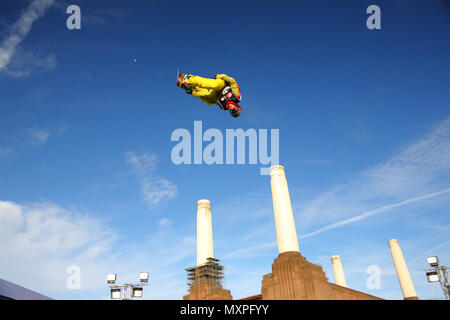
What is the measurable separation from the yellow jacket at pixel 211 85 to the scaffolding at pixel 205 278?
3069cm

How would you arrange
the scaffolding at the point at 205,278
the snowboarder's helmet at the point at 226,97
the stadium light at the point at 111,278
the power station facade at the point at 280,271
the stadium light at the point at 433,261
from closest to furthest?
the snowboarder's helmet at the point at 226,97, the stadium light at the point at 111,278, the power station facade at the point at 280,271, the stadium light at the point at 433,261, the scaffolding at the point at 205,278

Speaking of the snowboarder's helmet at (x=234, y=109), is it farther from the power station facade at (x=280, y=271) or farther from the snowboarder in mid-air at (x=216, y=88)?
the power station facade at (x=280, y=271)

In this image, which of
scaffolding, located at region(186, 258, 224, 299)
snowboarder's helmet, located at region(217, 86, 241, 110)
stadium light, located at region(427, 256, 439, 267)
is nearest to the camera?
snowboarder's helmet, located at region(217, 86, 241, 110)

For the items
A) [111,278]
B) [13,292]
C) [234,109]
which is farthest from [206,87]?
[13,292]

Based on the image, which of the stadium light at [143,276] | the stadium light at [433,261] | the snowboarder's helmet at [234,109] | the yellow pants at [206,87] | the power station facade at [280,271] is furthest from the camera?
the stadium light at [433,261]

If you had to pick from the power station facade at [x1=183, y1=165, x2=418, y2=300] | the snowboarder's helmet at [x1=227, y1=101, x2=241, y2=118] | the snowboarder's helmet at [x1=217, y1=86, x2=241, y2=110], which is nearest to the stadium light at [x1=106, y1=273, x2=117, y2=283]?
the power station facade at [x1=183, y1=165, x2=418, y2=300]

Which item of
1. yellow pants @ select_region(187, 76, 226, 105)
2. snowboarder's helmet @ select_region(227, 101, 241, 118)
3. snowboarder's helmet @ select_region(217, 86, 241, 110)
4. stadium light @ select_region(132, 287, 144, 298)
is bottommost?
stadium light @ select_region(132, 287, 144, 298)

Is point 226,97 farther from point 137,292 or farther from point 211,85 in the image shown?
point 137,292

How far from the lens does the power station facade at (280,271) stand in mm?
32562

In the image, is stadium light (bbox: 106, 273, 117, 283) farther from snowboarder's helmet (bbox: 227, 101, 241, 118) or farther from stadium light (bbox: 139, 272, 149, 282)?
snowboarder's helmet (bbox: 227, 101, 241, 118)

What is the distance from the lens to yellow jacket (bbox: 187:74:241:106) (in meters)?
15.5

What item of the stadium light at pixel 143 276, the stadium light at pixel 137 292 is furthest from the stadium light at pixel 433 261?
the stadium light at pixel 137 292
